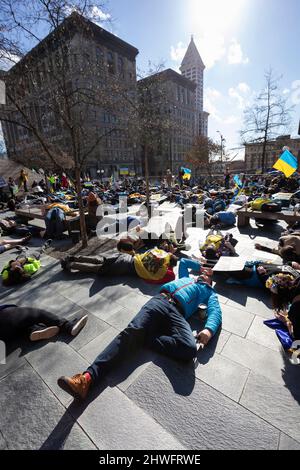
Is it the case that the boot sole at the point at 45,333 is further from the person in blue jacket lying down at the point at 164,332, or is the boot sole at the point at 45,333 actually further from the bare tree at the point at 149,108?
the bare tree at the point at 149,108

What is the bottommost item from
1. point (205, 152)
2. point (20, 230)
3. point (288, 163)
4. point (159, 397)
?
point (159, 397)

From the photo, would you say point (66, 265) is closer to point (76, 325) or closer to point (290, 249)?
point (76, 325)

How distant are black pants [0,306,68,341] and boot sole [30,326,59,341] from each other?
86 millimetres

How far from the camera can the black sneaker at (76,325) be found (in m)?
2.85

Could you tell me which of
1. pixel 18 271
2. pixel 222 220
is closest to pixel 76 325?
pixel 18 271

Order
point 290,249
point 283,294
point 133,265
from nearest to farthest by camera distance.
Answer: point 283,294, point 290,249, point 133,265

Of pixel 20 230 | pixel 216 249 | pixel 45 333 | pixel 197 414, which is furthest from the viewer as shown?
pixel 20 230

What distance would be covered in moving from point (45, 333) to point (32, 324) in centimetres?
25

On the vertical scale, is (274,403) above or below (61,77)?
below

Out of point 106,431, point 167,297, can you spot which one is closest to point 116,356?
point 106,431

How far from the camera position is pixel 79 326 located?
9.64 ft

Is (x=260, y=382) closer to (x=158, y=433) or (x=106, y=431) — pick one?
(x=158, y=433)

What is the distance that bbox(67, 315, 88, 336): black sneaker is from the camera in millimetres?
2846
